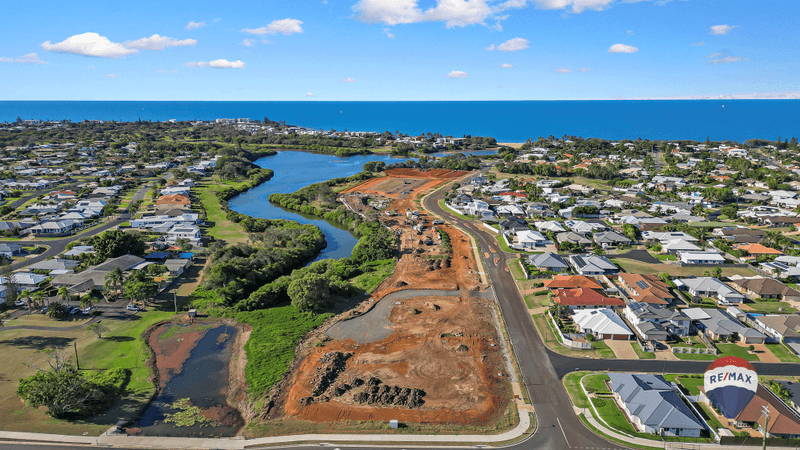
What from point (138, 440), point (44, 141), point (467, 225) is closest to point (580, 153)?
point (467, 225)

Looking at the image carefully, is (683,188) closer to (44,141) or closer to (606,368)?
(606,368)

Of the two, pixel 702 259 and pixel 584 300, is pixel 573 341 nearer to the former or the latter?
pixel 584 300

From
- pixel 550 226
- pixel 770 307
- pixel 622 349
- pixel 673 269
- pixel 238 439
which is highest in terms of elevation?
pixel 550 226

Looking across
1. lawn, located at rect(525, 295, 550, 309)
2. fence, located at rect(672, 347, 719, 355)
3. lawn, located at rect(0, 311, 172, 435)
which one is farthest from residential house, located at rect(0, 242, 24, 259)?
fence, located at rect(672, 347, 719, 355)

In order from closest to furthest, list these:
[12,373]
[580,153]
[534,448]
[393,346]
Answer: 1. [534,448]
2. [12,373]
3. [393,346]
4. [580,153]

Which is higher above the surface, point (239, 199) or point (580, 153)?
point (580, 153)

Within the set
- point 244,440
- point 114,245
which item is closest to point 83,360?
point 244,440

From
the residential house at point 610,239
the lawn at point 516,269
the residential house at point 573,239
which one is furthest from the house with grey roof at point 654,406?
the residential house at point 610,239
